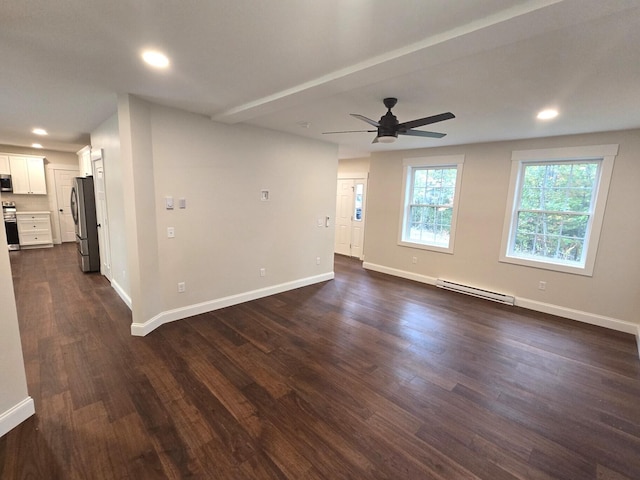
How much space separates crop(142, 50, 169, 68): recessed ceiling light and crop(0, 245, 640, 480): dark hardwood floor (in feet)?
8.14

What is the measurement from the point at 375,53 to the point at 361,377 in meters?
2.51

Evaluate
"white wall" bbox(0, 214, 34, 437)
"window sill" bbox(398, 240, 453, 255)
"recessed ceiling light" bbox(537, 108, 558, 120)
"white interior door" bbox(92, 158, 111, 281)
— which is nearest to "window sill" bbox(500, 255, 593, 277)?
"window sill" bbox(398, 240, 453, 255)

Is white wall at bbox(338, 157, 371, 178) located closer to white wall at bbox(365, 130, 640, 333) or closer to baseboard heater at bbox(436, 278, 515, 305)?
white wall at bbox(365, 130, 640, 333)

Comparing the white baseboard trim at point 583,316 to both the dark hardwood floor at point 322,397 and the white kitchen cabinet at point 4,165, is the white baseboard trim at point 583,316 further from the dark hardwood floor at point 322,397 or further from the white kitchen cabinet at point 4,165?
the white kitchen cabinet at point 4,165

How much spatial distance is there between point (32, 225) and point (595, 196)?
10999 mm

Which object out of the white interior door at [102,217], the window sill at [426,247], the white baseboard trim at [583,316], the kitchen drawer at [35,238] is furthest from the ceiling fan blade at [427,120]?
the kitchen drawer at [35,238]

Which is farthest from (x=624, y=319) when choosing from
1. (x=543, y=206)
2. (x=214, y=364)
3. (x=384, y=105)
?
(x=214, y=364)

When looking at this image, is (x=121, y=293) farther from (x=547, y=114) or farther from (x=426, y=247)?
(x=547, y=114)

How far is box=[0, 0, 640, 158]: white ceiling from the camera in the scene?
4.82 ft

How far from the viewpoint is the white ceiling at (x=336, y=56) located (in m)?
1.47

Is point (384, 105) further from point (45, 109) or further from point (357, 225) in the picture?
point (357, 225)

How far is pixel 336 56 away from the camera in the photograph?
1.93 metres

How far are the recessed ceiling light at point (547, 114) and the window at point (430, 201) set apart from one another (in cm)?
170

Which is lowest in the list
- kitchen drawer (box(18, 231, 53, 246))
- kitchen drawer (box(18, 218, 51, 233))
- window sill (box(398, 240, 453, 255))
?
kitchen drawer (box(18, 231, 53, 246))
